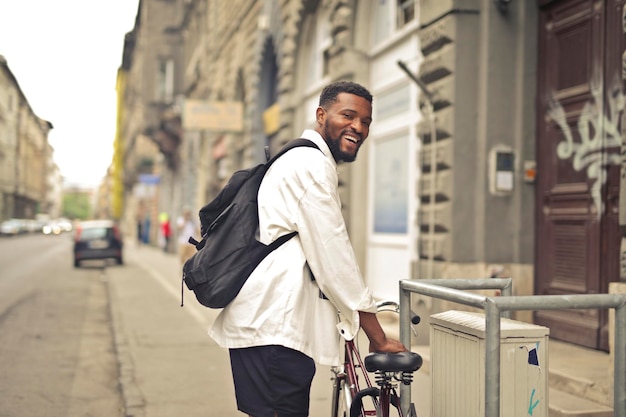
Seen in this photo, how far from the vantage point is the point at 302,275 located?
2797mm

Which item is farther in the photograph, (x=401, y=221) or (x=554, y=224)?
(x=401, y=221)

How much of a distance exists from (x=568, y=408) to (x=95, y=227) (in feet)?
71.4

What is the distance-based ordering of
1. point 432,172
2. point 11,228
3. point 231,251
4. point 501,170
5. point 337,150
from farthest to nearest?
point 11,228
point 432,172
point 501,170
point 337,150
point 231,251

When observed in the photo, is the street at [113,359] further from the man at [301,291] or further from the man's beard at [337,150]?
the man's beard at [337,150]

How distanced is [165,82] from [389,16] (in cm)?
3522

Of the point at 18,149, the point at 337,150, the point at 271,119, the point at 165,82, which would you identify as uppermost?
the point at 165,82

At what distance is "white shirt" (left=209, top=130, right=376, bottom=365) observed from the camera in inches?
107

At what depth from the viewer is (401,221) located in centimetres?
1000

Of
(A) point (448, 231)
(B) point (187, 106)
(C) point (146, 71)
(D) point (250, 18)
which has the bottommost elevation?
(A) point (448, 231)

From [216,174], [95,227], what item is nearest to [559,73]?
[216,174]

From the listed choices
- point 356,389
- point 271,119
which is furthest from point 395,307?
point 271,119

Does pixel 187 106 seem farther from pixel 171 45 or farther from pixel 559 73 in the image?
pixel 171 45

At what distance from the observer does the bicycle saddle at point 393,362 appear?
275 centimetres

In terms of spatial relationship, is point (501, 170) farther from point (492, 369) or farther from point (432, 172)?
point (492, 369)
